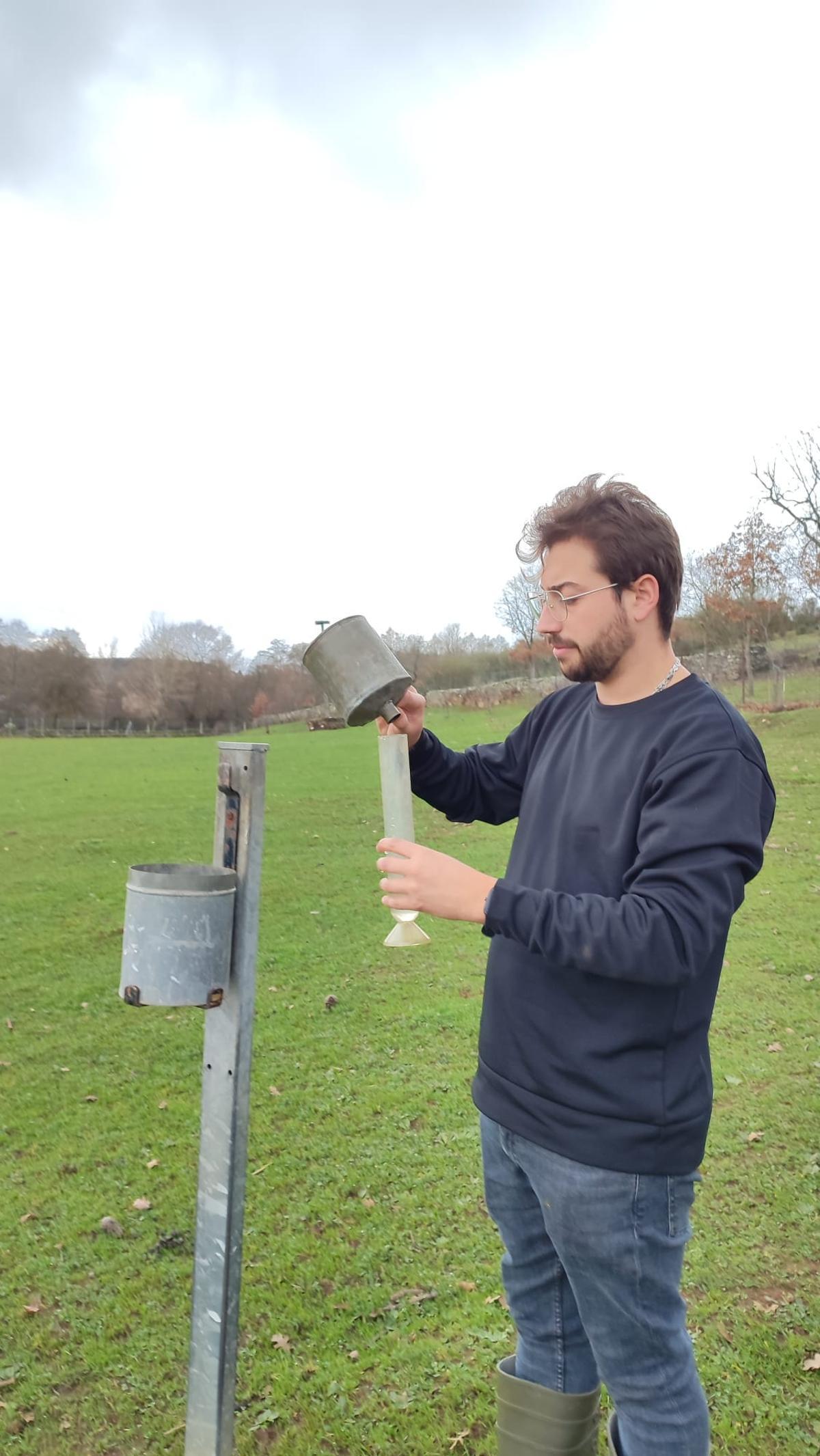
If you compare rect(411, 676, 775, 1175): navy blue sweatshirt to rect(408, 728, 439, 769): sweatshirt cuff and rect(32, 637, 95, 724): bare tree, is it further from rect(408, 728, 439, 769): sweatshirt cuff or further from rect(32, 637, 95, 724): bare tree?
rect(32, 637, 95, 724): bare tree

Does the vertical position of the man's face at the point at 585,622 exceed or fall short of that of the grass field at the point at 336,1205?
it exceeds it

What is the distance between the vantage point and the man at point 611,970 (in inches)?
62.9

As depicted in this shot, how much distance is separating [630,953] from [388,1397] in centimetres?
216

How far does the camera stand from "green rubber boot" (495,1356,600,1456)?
2.04 m

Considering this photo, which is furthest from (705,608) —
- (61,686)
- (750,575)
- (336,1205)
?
(61,686)

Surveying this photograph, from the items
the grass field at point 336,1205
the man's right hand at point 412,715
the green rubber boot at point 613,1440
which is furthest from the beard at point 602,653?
the grass field at point 336,1205

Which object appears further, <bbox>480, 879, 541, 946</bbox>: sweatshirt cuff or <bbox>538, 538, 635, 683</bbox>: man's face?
<bbox>538, 538, 635, 683</bbox>: man's face

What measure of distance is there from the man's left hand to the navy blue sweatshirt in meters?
0.04

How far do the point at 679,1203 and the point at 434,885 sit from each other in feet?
2.62

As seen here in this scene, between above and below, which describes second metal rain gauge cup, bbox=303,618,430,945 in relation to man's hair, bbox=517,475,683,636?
below

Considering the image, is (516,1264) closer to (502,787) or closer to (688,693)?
(502,787)

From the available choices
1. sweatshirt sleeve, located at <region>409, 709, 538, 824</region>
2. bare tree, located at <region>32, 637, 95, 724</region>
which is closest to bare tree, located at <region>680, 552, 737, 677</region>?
sweatshirt sleeve, located at <region>409, 709, 538, 824</region>

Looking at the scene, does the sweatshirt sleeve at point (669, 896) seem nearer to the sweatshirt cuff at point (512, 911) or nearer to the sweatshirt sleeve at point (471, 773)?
the sweatshirt cuff at point (512, 911)

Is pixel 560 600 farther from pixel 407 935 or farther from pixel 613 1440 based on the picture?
pixel 613 1440
